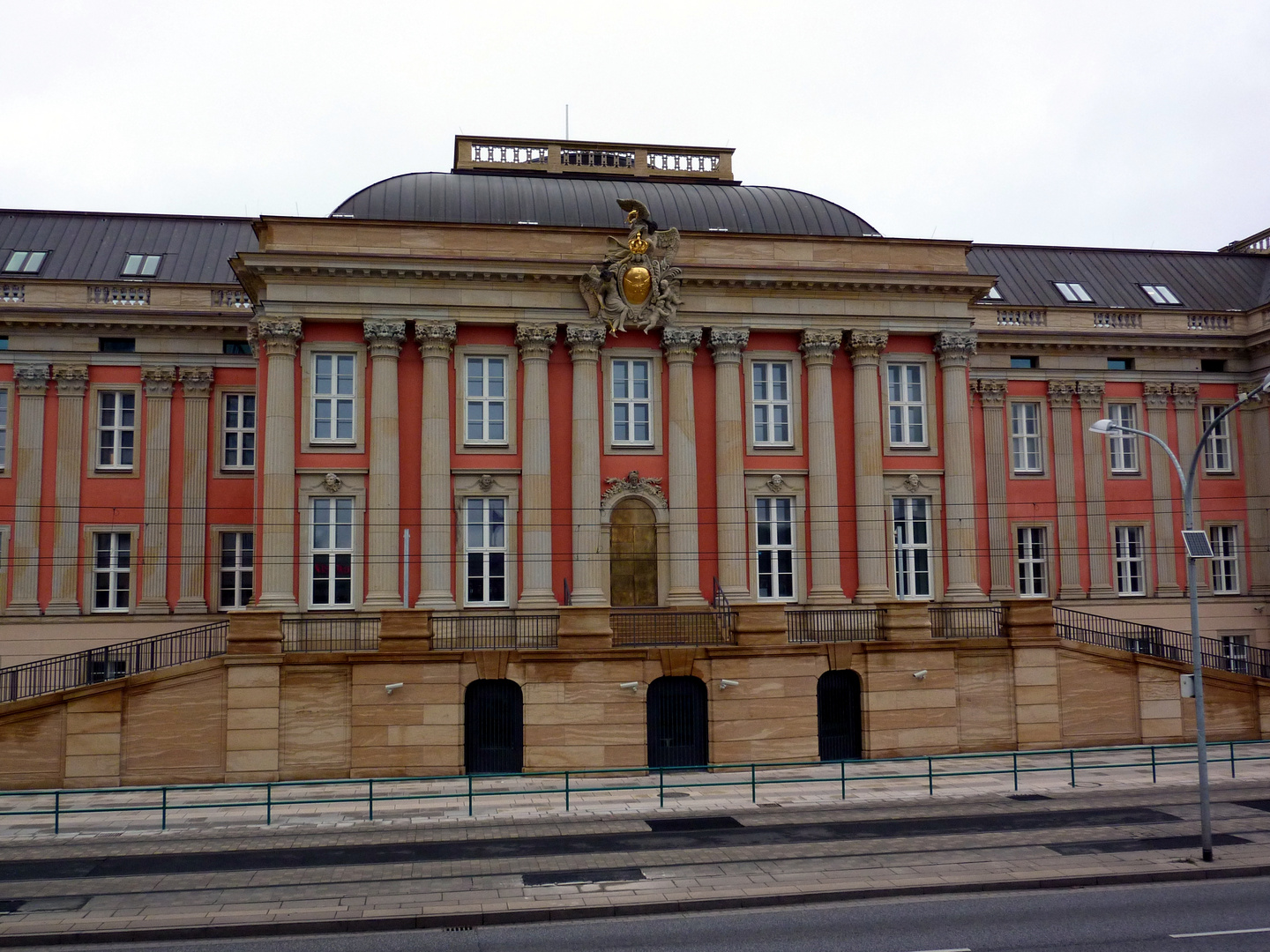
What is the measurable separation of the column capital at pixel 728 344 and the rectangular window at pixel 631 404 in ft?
7.35

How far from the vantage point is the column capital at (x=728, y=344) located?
3700 centimetres

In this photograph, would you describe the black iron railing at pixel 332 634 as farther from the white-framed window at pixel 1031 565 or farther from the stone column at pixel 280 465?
the white-framed window at pixel 1031 565

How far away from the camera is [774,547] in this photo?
37.1 m

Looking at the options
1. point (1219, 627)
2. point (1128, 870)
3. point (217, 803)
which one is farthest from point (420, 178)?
point (1219, 627)

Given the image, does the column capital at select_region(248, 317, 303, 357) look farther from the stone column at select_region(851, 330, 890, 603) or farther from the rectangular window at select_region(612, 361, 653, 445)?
the stone column at select_region(851, 330, 890, 603)

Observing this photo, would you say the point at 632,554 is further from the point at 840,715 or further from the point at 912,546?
the point at 912,546

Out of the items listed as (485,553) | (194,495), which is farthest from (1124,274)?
(194,495)

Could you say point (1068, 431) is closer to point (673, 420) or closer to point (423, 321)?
point (673, 420)

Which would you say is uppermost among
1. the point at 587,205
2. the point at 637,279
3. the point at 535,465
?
the point at 587,205

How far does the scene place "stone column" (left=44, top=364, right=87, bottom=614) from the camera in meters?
40.3

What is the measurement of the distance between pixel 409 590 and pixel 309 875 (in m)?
15.4

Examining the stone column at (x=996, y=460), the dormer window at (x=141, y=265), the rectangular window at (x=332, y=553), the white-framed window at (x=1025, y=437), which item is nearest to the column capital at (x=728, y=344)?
the rectangular window at (x=332, y=553)

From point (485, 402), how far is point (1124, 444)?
89.2 ft

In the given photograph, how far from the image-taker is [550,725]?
30969mm
